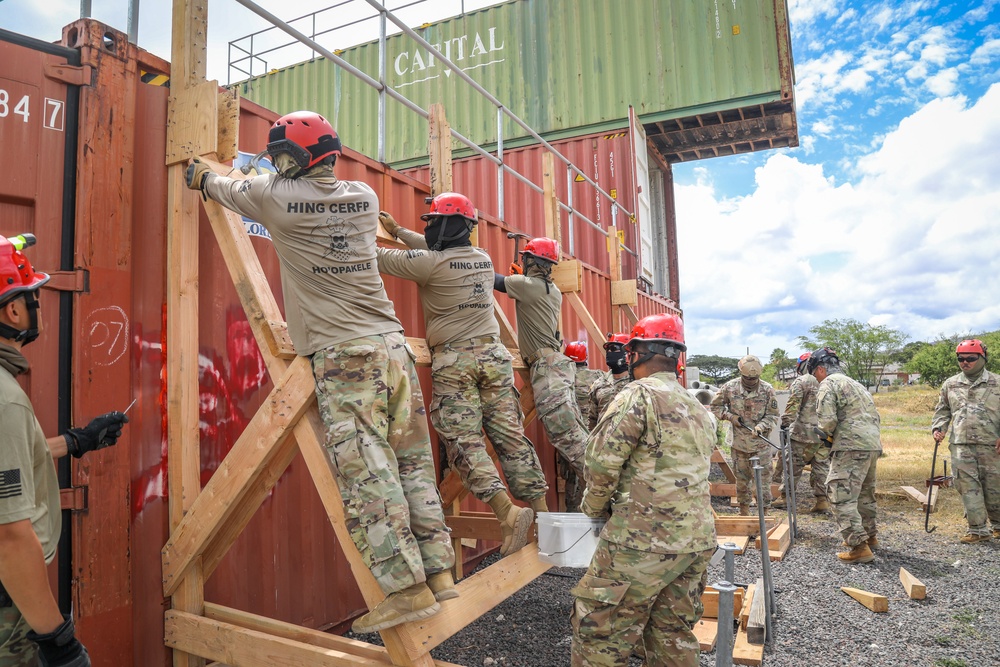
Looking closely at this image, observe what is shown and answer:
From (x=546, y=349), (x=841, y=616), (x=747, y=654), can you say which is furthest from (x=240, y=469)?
(x=841, y=616)

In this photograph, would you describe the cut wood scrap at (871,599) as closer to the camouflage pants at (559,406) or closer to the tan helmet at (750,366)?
the camouflage pants at (559,406)

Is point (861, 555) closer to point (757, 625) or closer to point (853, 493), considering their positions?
point (853, 493)

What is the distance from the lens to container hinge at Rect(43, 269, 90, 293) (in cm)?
278

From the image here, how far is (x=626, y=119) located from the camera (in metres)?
12.4

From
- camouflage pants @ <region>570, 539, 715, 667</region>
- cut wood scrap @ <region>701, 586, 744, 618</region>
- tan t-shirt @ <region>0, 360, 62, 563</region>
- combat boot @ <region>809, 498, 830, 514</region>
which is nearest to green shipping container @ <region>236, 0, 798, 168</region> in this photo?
combat boot @ <region>809, 498, 830, 514</region>

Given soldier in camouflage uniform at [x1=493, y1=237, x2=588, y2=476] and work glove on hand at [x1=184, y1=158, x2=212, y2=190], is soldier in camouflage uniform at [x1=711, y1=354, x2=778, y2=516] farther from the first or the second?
work glove on hand at [x1=184, y1=158, x2=212, y2=190]

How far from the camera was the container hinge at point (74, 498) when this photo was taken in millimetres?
2701

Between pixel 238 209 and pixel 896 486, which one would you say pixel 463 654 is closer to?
pixel 238 209

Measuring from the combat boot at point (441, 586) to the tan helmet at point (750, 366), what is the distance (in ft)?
22.2

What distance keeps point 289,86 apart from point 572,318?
11.2 metres

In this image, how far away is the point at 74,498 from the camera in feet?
8.94

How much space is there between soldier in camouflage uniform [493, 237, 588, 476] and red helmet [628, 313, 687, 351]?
6.20 feet

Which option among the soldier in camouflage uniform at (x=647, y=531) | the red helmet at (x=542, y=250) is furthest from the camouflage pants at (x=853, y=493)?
the soldier in camouflage uniform at (x=647, y=531)

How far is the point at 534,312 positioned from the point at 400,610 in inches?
120
